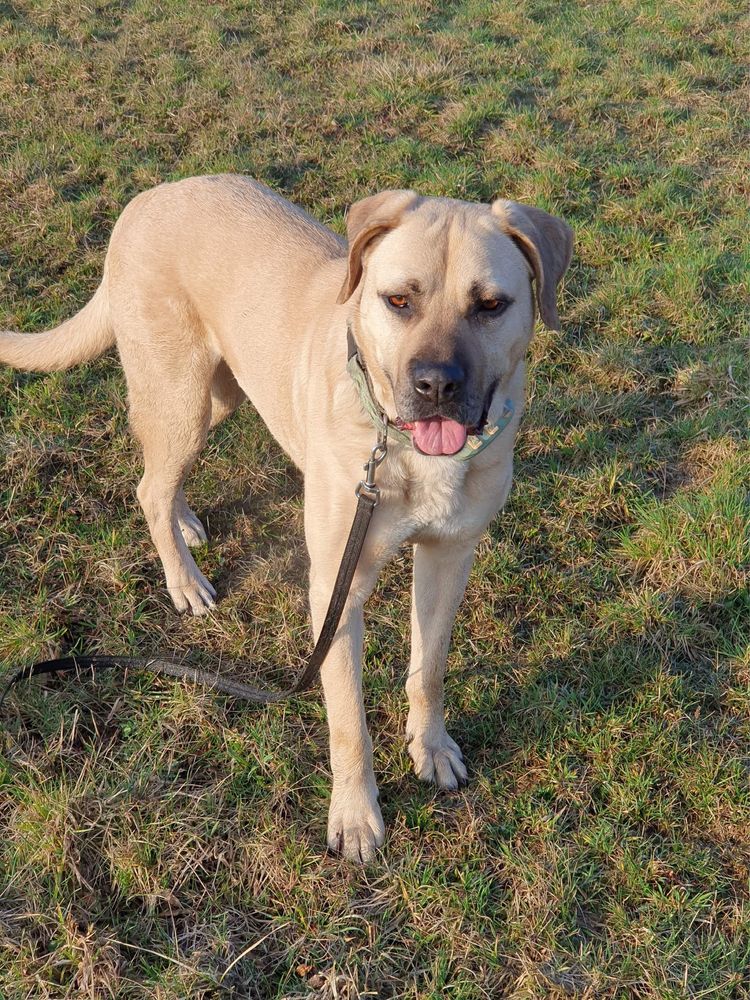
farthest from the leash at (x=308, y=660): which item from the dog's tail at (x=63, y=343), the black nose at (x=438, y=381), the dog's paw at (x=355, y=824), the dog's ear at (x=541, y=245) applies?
the dog's tail at (x=63, y=343)

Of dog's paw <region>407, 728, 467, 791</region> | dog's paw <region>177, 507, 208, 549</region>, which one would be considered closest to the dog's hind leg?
dog's paw <region>177, 507, 208, 549</region>

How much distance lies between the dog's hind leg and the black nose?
1.39 m

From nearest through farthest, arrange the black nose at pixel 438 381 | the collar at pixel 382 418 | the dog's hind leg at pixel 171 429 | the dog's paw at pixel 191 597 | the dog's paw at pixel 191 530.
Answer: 1. the black nose at pixel 438 381
2. the collar at pixel 382 418
3. the dog's hind leg at pixel 171 429
4. the dog's paw at pixel 191 597
5. the dog's paw at pixel 191 530

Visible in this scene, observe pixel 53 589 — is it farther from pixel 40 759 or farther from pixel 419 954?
pixel 419 954

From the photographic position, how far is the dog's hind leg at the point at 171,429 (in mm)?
3129

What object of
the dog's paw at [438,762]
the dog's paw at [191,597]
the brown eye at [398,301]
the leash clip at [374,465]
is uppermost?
the brown eye at [398,301]

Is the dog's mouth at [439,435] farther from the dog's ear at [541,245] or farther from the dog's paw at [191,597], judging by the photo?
the dog's paw at [191,597]

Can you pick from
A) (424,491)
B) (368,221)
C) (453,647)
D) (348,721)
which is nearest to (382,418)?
(424,491)

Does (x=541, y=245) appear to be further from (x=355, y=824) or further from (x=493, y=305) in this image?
(x=355, y=824)

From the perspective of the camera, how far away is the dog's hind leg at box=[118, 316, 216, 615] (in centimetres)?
313

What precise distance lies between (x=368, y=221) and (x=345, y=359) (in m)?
0.40

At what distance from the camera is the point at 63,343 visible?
11.0ft

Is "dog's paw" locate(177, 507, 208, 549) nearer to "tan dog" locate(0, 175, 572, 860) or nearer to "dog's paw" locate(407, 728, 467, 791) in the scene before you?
"tan dog" locate(0, 175, 572, 860)

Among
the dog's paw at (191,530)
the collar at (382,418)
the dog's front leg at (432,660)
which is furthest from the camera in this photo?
the dog's paw at (191,530)
